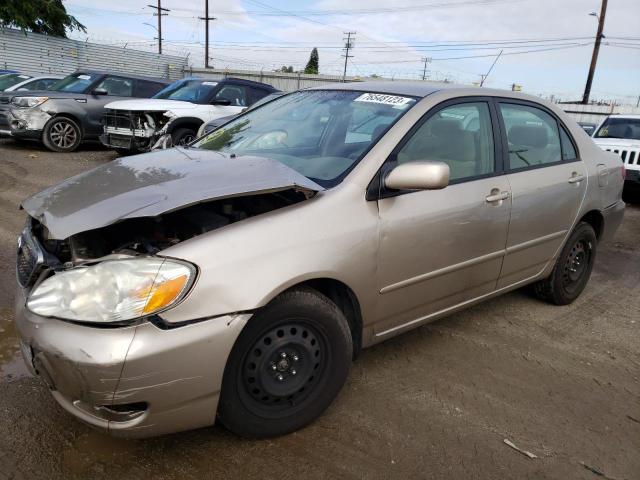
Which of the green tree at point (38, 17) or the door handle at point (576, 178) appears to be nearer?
the door handle at point (576, 178)

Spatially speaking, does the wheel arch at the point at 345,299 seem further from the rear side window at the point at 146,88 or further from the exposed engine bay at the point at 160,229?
the rear side window at the point at 146,88

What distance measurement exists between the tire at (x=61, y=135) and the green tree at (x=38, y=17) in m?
16.3

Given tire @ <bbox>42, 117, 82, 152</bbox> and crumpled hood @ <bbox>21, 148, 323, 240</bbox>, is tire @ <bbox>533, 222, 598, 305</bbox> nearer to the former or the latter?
crumpled hood @ <bbox>21, 148, 323, 240</bbox>

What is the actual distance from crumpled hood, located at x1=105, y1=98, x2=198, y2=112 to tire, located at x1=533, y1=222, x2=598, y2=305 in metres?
7.12

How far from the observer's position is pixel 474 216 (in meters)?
3.02

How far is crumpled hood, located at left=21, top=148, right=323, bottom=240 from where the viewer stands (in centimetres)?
207

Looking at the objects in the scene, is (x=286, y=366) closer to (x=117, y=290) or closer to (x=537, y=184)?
(x=117, y=290)

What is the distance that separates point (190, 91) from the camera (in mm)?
9859

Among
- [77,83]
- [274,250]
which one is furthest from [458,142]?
[77,83]

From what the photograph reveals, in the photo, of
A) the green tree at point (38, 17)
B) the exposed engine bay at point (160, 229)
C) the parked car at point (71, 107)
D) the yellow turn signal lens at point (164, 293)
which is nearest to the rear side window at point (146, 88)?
the parked car at point (71, 107)

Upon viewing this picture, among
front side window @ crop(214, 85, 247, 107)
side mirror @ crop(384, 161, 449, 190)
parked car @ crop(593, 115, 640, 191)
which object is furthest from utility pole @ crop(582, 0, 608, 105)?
side mirror @ crop(384, 161, 449, 190)

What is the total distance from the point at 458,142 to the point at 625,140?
827 cm

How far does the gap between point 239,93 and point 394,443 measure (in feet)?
28.9

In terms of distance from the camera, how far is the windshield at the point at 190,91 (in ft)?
Result: 31.6
